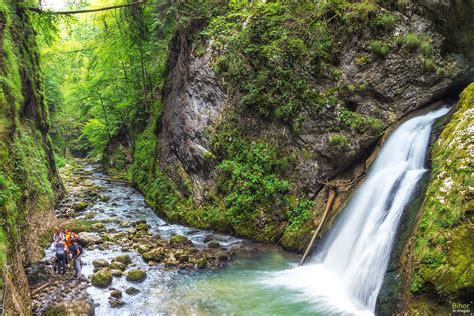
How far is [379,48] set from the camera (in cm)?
1225

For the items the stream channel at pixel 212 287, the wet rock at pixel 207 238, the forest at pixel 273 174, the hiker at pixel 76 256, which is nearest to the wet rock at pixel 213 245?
the forest at pixel 273 174

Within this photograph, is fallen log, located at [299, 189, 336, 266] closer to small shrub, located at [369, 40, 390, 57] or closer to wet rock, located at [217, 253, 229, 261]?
wet rock, located at [217, 253, 229, 261]

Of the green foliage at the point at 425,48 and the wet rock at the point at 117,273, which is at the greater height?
the green foliage at the point at 425,48

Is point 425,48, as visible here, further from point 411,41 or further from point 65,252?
point 65,252

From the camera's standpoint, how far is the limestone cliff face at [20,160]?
761cm

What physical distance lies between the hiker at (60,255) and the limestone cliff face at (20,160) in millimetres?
931

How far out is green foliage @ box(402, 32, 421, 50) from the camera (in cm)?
1197

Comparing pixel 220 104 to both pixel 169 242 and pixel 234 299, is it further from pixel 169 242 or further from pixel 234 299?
pixel 234 299

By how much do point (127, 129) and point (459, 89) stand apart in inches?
899

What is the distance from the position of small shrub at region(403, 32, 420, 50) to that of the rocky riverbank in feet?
30.5

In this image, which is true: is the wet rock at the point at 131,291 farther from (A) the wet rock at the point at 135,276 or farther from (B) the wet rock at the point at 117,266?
(B) the wet rock at the point at 117,266

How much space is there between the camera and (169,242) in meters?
13.1

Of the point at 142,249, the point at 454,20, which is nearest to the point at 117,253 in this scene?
the point at 142,249

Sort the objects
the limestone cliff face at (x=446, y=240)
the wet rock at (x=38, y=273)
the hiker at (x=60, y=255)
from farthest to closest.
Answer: the hiker at (x=60, y=255) → the wet rock at (x=38, y=273) → the limestone cliff face at (x=446, y=240)
